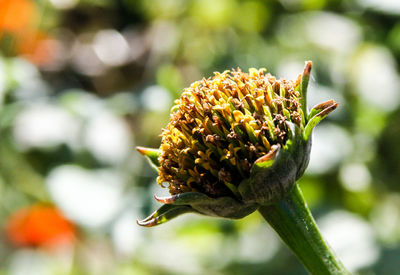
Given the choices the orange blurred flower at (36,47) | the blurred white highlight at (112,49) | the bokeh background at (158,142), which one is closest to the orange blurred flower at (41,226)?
the bokeh background at (158,142)

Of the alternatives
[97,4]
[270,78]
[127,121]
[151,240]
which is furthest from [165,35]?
[270,78]

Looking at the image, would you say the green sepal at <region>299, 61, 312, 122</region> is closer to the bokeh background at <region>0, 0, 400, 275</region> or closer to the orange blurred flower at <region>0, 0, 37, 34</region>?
the bokeh background at <region>0, 0, 400, 275</region>

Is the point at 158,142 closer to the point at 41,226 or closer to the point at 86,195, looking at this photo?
the point at 86,195

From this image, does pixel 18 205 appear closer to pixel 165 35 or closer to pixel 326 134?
pixel 165 35

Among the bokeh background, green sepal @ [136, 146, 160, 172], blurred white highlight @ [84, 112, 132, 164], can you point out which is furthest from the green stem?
blurred white highlight @ [84, 112, 132, 164]

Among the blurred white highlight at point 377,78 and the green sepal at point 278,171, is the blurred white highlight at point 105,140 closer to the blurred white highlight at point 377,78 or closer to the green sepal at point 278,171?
the blurred white highlight at point 377,78
